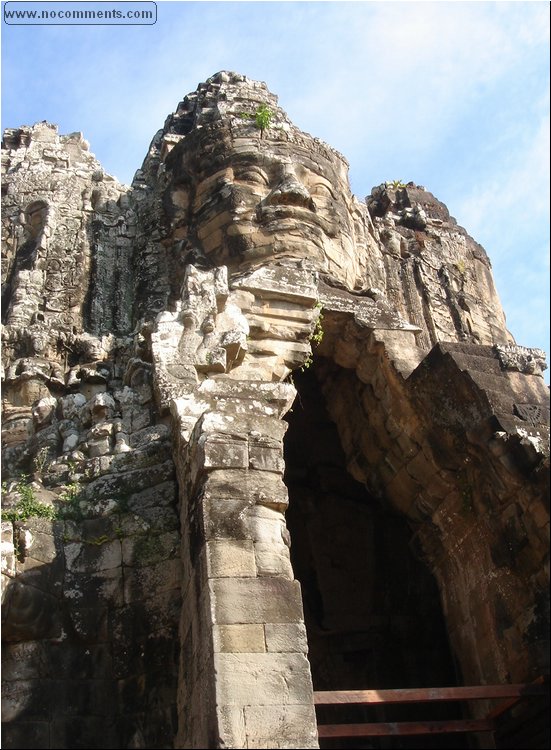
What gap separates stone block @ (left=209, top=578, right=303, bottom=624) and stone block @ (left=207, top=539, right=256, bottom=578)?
0.06m

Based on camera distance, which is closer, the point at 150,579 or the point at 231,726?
the point at 231,726

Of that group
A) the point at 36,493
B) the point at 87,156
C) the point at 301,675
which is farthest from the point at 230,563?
the point at 87,156

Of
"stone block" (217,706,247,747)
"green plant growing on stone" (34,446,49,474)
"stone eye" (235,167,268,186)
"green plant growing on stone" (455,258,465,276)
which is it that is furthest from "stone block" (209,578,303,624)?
"green plant growing on stone" (455,258,465,276)

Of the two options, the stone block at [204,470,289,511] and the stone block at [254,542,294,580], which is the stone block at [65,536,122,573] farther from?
the stone block at [254,542,294,580]

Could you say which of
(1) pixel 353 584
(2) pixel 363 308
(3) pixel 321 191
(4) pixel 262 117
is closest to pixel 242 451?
(2) pixel 363 308

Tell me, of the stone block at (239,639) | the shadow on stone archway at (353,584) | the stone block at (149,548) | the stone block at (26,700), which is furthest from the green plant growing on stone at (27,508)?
the shadow on stone archway at (353,584)

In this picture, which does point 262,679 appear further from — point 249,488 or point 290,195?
point 290,195

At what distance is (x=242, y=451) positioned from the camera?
6.75m

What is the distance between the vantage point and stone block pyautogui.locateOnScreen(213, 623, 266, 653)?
562 cm

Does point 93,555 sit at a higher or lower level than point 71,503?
lower

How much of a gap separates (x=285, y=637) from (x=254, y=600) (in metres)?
0.33

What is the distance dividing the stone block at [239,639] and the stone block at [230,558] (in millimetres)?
401

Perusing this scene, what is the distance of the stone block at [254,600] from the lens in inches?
228

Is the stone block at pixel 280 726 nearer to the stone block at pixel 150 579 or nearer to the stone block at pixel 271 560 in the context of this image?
the stone block at pixel 271 560
